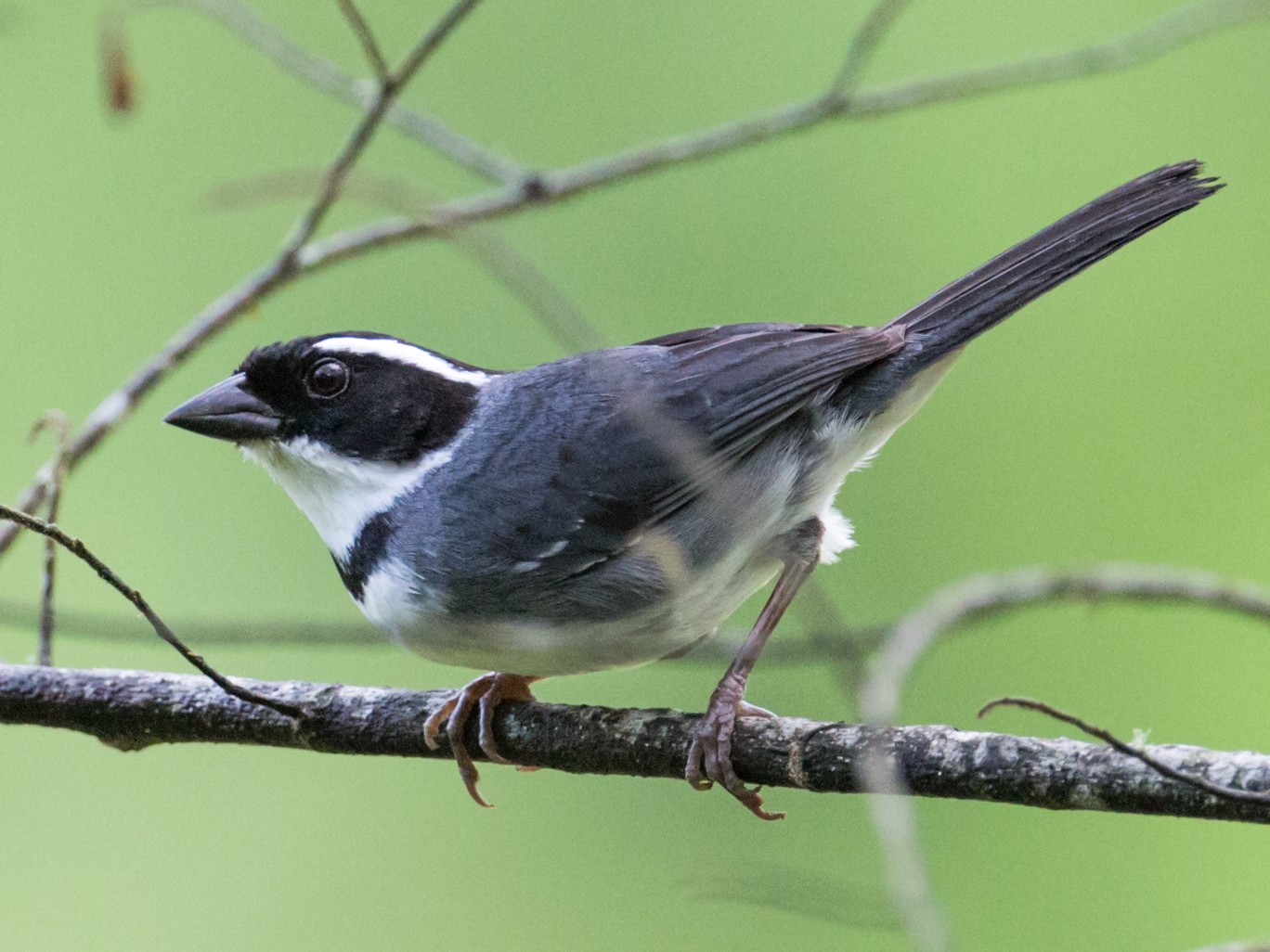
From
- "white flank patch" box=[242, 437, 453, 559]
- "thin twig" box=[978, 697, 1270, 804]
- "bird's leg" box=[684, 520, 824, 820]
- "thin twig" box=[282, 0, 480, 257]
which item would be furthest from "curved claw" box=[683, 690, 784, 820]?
"thin twig" box=[282, 0, 480, 257]

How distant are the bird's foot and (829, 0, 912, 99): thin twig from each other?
154 centimetres

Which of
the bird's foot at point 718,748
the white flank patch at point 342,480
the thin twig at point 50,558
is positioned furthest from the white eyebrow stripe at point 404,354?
the bird's foot at point 718,748

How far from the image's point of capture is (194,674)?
2.83 meters

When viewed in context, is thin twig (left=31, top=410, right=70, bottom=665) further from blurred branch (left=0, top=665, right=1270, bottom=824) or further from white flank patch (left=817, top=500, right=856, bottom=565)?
white flank patch (left=817, top=500, right=856, bottom=565)

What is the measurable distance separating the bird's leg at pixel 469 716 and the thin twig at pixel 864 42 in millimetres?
1679

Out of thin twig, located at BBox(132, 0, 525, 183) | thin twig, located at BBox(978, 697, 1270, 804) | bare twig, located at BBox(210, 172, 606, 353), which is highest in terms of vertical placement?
thin twig, located at BBox(132, 0, 525, 183)

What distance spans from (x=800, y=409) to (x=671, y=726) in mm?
927

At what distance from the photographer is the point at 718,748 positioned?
2.44 meters

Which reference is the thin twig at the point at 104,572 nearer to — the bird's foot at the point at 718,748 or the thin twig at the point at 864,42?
the bird's foot at the point at 718,748

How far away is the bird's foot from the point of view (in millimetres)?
2436

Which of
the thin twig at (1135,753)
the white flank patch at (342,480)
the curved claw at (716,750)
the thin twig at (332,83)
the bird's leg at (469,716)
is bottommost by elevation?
the thin twig at (1135,753)

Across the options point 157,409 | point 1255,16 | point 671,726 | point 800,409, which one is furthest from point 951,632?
point 157,409

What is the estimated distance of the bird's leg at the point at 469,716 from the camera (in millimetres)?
2758

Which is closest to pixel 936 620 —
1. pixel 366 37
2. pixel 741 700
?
pixel 741 700
